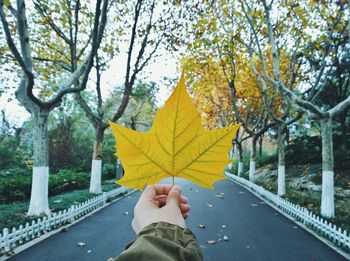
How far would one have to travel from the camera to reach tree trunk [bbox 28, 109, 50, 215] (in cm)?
716

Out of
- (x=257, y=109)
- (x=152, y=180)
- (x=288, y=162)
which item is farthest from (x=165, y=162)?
(x=257, y=109)

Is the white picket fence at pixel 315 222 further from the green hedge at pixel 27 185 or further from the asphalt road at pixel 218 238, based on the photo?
the green hedge at pixel 27 185

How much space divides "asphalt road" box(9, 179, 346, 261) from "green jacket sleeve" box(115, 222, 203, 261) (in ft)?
15.8

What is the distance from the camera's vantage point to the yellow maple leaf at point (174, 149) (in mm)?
897

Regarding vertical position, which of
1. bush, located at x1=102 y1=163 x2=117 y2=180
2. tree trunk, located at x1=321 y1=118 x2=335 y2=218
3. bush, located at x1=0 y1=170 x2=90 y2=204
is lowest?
bush, located at x1=102 y1=163 x2=117 y2=180

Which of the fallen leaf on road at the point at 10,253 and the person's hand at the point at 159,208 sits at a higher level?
the person's hand at the point at 159,208

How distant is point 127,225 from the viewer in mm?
7664

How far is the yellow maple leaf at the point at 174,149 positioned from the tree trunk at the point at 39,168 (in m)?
7.19

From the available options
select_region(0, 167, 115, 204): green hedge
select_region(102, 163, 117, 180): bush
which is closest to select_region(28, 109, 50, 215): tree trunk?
select_region(0, 167, 115, 204): green hedge

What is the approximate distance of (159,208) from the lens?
108 cm

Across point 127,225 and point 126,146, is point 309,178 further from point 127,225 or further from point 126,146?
point 126,146

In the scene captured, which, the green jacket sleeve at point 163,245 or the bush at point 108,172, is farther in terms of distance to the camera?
the bush at point 108,172

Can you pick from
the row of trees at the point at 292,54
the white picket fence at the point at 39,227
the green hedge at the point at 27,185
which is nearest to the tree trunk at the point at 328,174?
the row of trees at the point at 292,54

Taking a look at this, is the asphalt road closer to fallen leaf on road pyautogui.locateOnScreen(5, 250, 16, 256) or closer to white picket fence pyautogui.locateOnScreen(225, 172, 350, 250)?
fallen leaf on road pyautogui.locateOnScreen(5, 250, 16, 256)
